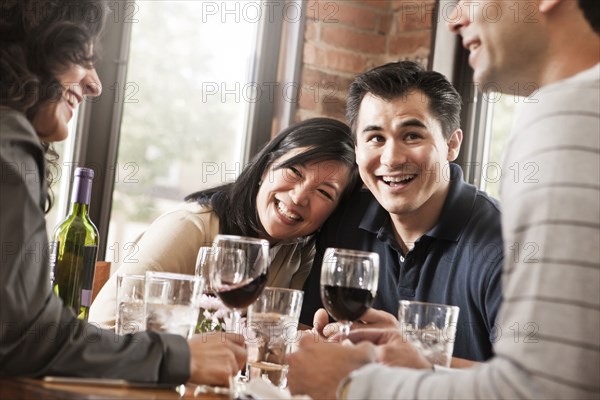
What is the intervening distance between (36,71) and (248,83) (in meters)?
1.85

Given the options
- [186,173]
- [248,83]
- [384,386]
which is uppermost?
[248,83]

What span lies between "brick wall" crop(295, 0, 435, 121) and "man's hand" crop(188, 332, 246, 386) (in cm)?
185

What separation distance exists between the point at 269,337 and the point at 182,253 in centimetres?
77

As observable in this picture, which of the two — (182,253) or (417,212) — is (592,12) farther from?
(182,253)

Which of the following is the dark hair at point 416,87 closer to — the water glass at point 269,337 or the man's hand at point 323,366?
the water glass at point 269,337

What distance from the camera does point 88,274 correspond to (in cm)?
163

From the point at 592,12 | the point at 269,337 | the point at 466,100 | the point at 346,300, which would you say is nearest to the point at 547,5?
the point at 592,12

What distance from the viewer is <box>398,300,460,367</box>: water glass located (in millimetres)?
1281

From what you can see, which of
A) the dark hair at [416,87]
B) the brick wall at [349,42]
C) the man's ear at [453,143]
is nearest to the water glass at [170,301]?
the dark hair at [416,87]

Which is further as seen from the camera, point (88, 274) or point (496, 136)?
point (496, 136)

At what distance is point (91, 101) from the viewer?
2.68 meters

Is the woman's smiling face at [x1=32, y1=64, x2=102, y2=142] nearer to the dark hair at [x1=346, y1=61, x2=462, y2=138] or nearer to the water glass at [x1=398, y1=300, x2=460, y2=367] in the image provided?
the water glass at [x1=398, y1=300, x2=460, y2=367]

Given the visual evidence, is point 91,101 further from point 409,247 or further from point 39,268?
point 39,268

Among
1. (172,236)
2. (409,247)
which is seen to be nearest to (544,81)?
(409,247)
